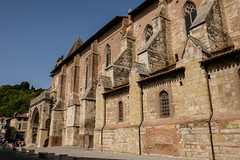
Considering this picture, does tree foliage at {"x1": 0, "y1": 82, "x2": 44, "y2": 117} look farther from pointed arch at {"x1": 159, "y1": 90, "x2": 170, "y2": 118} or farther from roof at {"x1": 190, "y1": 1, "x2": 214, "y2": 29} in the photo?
roof at {"x1": 190, "y1": 1, "x2": 214, "y2": 29}

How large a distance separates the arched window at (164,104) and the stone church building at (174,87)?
54 millimetres

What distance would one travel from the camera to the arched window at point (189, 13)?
1374 centimetres

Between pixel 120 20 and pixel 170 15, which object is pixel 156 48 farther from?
pixel 120 20

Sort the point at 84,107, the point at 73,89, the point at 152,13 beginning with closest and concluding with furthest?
the point at 152,13
the point at 84,107
the point at 73,89

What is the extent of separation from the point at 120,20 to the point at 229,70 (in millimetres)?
14168

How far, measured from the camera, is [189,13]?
1405 cm

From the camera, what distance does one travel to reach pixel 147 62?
41.7 ft

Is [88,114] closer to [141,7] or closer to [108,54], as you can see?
[108,54]

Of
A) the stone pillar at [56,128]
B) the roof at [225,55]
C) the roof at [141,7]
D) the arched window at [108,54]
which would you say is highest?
the roof at [141,7]

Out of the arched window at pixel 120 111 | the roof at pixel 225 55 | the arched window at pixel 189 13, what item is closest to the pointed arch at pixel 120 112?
the arched window at pixel 120 111

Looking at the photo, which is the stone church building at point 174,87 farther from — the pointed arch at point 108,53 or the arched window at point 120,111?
the pointed arch at point 108,53

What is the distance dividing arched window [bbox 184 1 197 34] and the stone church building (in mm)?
69

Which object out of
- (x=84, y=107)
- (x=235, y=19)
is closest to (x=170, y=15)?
(x=235, y=19)

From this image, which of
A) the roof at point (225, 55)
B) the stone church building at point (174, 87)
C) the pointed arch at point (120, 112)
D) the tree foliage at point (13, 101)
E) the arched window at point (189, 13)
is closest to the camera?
the roof at point (225, 55)
